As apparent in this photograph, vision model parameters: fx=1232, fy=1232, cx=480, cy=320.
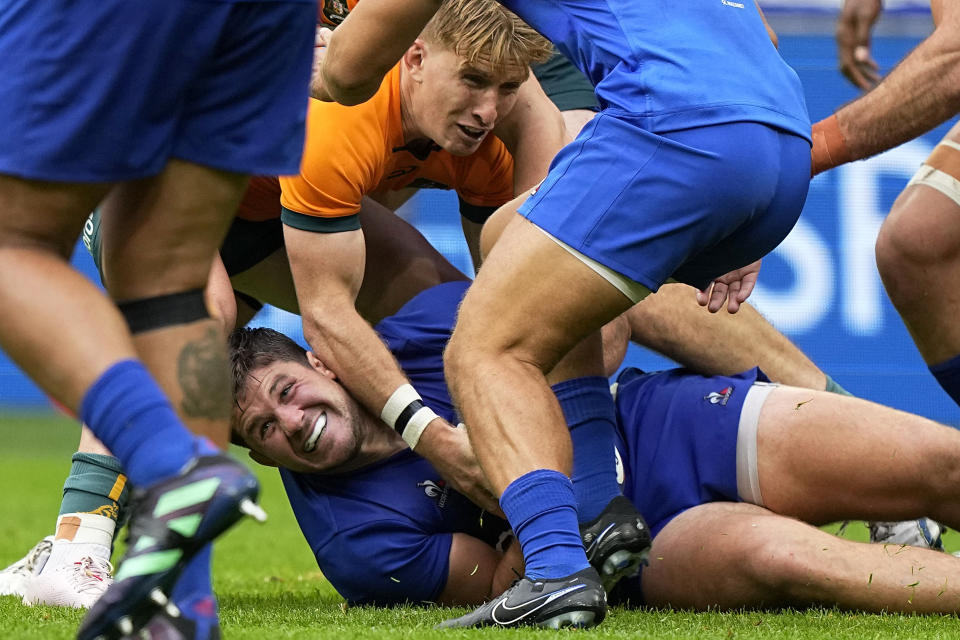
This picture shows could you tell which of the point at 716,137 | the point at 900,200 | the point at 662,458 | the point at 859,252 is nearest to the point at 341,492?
the point at 662,458

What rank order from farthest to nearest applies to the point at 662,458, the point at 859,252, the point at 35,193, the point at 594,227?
the point at 859,252, the point at 662,458, the point at 594,227, the point at 35,193

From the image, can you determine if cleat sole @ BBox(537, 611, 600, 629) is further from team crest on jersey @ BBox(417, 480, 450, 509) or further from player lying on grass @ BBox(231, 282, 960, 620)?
team crest on jersey @ BBox(417, 480, 450, 509)

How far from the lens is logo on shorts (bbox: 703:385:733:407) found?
278cm

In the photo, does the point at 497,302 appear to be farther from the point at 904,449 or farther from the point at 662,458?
the point at 904,449

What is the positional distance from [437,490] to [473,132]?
1.00 metres

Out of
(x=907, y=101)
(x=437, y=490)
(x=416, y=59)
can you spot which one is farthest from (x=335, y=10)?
(x=907, y=101)

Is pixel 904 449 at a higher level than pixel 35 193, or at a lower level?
lower

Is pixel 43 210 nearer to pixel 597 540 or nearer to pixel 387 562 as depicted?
pixel 597 540

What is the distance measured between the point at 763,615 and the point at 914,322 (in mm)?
1170

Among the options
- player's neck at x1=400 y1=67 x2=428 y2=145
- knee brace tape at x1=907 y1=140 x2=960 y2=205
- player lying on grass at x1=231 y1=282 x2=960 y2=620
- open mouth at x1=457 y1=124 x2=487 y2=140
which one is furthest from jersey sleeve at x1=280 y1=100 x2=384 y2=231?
knee brace tape at x1=907 y1=140 x2=960 y2=205

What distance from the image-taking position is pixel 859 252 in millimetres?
7867

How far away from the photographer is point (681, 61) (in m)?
2.27

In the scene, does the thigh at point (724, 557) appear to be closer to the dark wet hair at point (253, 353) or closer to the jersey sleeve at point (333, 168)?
the dark wet hair at point (253, 353)

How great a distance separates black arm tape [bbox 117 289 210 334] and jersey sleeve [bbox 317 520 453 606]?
114 cm
